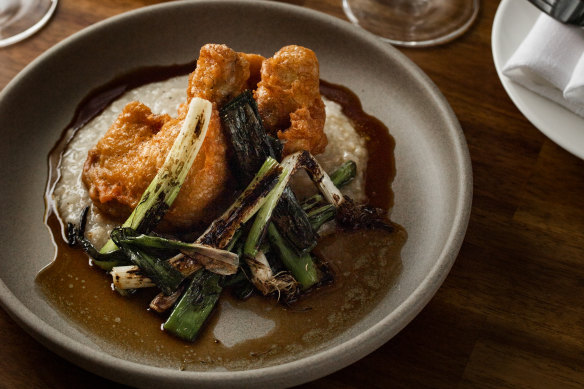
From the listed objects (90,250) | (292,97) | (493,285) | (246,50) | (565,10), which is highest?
(565,10)

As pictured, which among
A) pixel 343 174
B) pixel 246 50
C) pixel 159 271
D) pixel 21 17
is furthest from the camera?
pixel 21 17

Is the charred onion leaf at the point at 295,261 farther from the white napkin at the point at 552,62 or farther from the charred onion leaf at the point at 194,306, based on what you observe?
the white napkin at the point at 552,62

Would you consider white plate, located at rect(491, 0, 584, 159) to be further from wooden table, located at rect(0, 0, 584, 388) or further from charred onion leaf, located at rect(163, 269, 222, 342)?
charred onion leaf, located at rect(163, 269, 222, 342)

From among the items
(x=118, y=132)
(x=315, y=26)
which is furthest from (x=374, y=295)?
(x=315, y=26)

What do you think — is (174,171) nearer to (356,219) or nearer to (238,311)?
(238,311)

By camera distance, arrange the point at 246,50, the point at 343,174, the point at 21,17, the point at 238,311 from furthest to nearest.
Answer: the point at 21,17, the point at 246,50, the point at 343,174, the point at 238,311

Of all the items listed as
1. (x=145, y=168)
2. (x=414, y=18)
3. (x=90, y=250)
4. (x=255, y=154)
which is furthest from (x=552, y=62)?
(x=90, y=250)
